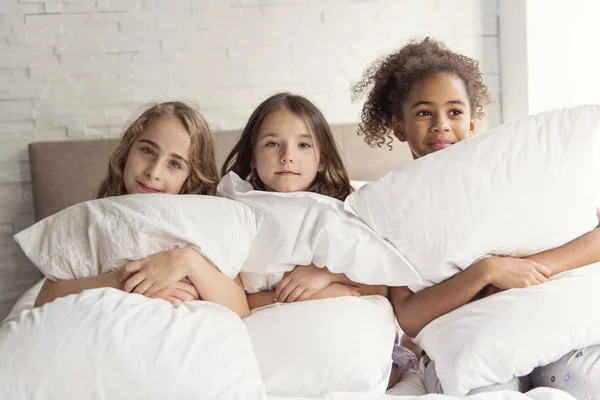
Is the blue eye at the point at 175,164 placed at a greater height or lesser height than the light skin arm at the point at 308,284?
greater

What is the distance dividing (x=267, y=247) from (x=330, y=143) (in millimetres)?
385

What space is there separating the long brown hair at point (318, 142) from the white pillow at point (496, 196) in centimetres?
33

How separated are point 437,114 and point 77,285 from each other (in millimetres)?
945

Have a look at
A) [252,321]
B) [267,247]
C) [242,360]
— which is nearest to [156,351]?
[242,360]

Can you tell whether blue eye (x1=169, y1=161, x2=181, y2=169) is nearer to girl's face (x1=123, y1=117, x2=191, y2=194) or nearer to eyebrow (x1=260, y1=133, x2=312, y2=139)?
girl's face (x1=123, y1=117, x2=191, y2=194)

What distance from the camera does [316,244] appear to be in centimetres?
135

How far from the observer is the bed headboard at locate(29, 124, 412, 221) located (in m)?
2.43

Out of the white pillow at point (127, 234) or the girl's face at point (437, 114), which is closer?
the white pillow at point (127, 234)

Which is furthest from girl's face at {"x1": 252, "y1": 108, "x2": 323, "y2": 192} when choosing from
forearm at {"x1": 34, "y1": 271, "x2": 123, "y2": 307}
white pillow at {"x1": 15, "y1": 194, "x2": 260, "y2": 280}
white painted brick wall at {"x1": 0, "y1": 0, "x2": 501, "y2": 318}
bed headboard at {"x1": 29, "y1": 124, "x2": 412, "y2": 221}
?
white painted brick wall at {"x1": 0, "y1": 0, "x2": 501, "y2": 318}

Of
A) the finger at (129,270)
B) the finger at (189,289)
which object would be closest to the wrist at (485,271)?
the finger at (189,289)

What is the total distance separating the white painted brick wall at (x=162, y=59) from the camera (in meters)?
2.54

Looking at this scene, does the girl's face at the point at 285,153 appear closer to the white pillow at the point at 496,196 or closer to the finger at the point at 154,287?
the white pillow at the point at 496,196

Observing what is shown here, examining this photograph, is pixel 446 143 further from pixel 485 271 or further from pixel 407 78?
pixel 485 271

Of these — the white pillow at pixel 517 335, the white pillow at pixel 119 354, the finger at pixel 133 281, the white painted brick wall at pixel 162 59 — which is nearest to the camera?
the white pillow at pixel 119 354
